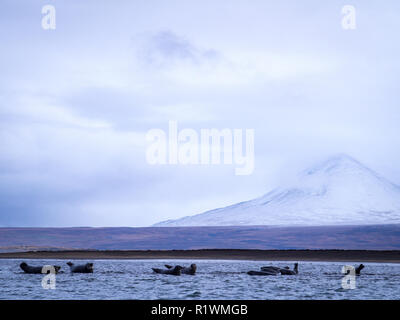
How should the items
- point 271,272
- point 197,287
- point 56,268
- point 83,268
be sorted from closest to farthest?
point 197,287
point 271,272
point 56,268
point 83,268

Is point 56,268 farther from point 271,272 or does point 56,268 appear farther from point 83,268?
point 271,272

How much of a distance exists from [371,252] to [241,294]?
88804 millimetres

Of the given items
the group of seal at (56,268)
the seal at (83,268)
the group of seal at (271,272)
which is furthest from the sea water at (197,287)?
the seal at (83,268)

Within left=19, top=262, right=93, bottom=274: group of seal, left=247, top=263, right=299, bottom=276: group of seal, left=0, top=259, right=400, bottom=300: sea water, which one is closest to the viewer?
left=0, top=259, right=400, bottom=300: sea water

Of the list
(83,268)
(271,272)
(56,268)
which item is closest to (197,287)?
(271,272)

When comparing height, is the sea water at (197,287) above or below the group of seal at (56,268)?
below

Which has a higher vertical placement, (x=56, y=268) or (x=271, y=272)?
(x=56, y=268)

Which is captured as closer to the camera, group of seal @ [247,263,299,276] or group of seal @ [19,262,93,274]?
group of seal @ [247,263,299,276]

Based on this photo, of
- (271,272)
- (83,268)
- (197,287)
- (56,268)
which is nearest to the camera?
(197,287)

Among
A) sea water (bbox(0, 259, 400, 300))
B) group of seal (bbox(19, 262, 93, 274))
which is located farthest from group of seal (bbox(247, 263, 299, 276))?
group of seal (bbox(19, 262, 93, 274))

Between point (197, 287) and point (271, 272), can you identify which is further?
point (271, 272)

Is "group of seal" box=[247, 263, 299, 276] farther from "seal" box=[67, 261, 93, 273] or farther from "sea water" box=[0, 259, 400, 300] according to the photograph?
"seal" box=[67, 261, 93, 273]

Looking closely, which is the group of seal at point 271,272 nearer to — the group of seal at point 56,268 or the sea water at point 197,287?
the sea water at point 197,287
